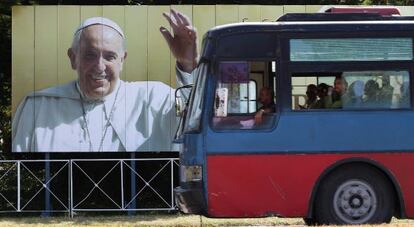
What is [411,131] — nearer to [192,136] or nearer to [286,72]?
[286,72]

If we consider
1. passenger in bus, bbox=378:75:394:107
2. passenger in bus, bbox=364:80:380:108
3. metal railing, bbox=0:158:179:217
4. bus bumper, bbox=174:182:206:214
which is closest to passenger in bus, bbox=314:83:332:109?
passenger in bus, bbox=364:80:380:108

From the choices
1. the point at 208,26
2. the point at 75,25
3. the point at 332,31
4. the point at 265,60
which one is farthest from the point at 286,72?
the point at 75,25

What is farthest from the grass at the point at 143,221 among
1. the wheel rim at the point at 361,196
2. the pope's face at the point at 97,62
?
the wheel rim at the point at 361,196

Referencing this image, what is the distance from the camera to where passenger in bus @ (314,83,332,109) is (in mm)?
9336

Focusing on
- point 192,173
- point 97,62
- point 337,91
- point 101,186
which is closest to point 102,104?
point 97,62

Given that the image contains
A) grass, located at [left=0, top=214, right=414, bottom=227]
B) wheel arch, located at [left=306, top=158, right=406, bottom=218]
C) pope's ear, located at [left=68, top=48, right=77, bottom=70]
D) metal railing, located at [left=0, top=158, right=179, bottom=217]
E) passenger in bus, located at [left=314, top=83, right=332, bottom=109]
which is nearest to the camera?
wheel arch, located at [left=306, top=158, right=406, bottom=218]

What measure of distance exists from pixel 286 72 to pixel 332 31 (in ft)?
3.01

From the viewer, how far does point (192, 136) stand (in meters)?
9.15

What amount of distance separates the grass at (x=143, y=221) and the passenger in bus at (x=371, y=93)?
13.0ft

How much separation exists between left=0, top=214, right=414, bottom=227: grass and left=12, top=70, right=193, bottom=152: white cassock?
1.55 metres

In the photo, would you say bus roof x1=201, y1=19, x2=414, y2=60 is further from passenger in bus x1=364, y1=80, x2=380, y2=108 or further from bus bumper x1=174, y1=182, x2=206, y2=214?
bus bumper x1=174, y1=182, x2=206, y2=214

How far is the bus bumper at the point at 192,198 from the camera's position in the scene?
909 centimetres

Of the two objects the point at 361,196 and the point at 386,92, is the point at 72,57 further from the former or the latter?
the point at 361,196

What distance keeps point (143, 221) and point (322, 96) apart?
6280mm
